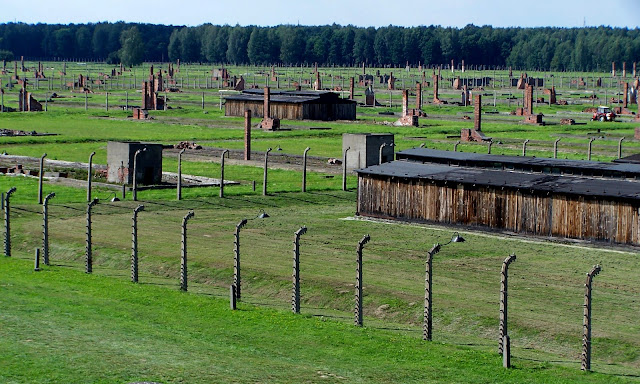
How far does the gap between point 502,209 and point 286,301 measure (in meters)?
12.9

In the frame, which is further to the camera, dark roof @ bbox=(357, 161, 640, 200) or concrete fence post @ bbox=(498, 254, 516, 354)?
dark roof @ bbox=(357, 161, 640, 200)

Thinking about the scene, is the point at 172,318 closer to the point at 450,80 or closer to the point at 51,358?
the point at 51,358

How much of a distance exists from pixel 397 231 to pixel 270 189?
463 inches

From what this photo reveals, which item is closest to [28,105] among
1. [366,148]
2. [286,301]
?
[366,148]

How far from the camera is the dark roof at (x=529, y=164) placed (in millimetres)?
40812

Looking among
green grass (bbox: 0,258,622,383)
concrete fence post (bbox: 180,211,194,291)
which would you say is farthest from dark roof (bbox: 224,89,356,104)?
green grass (bbox: 0,258,622,383)

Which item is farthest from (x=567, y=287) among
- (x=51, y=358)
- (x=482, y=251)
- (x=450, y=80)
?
(x=450, y=80)

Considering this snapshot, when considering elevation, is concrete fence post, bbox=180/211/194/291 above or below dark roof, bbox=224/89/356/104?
below

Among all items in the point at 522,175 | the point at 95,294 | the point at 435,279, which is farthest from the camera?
the point at 522,175

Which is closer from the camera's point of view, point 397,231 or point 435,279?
point 435,279

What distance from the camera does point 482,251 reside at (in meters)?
34.3

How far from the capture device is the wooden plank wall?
117ft

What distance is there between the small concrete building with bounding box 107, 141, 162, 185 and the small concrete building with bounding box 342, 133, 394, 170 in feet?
28.9

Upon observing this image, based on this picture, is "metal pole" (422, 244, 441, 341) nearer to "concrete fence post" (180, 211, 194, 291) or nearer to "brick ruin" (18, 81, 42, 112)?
"concrete fence post" (180, 211, 194, 291)
